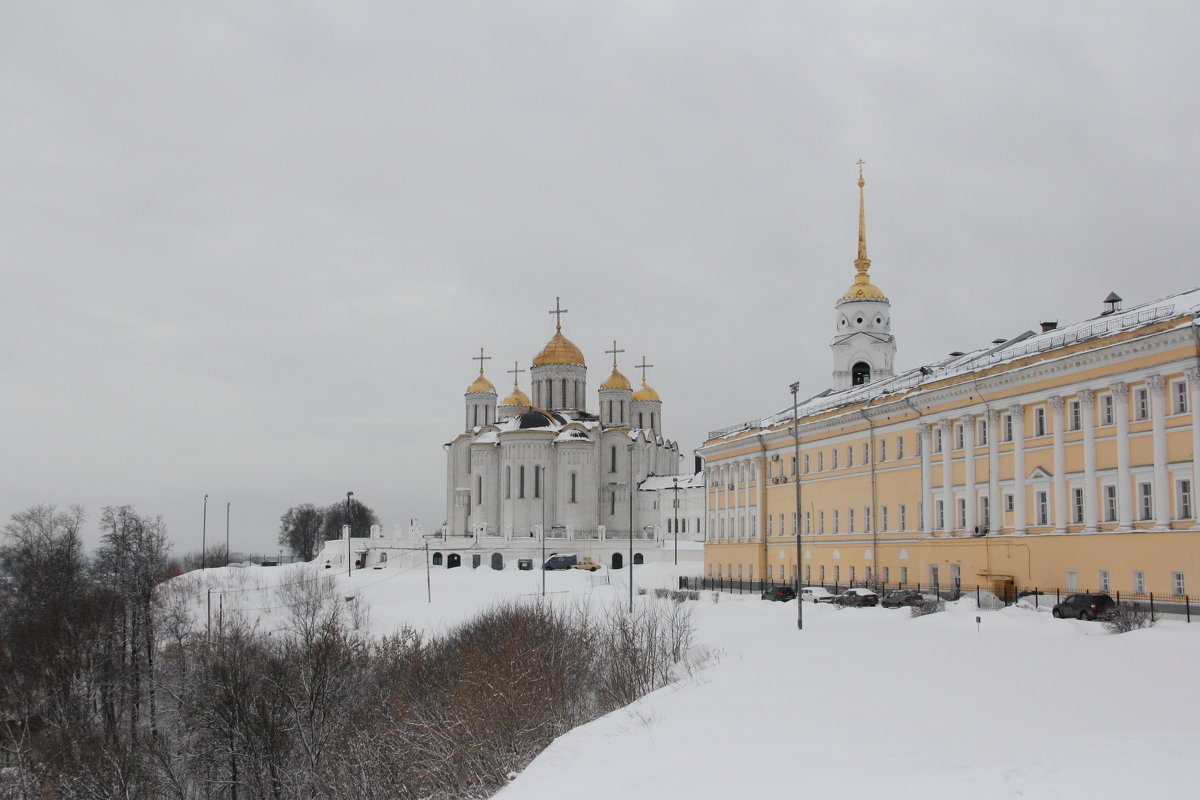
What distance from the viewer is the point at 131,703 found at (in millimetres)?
53281

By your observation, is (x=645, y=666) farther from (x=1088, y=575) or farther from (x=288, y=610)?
(x=288, y=610)

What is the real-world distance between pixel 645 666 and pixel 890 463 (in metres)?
21.4

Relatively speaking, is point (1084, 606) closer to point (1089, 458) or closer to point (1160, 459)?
point (1160, 459)

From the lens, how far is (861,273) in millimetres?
77625

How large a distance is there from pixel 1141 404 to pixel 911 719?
20318 millimetres

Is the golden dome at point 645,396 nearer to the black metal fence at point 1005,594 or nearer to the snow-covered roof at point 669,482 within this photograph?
the snow-covered roof at point 669,482

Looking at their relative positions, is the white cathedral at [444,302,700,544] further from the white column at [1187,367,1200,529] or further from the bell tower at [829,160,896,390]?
the white column at [1187,367,1200,529]

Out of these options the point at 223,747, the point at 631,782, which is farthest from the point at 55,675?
the point at 631,782

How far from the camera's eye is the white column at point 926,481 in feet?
163

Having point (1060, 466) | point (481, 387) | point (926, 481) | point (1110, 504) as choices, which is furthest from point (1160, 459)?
point (481, 387)

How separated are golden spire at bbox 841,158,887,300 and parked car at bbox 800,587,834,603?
27.4 m

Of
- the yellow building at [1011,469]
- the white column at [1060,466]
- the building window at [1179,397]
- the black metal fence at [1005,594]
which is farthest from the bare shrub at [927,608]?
the building window at [1179,397]

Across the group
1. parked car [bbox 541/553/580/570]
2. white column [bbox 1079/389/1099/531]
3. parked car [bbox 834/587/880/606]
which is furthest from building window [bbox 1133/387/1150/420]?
parked car [bbox 541/553/580/570]

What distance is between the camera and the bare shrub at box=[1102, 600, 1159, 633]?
104 ft
